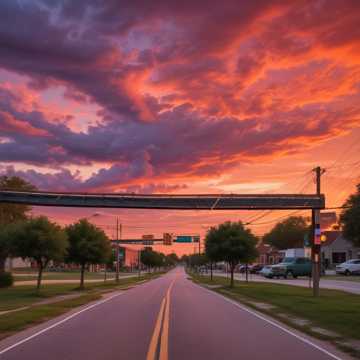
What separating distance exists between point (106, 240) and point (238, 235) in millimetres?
11903

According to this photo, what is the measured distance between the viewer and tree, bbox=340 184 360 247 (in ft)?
62.5

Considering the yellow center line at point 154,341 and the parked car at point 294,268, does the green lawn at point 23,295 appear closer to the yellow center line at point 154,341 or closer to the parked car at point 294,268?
the yellow center line at point 154,341

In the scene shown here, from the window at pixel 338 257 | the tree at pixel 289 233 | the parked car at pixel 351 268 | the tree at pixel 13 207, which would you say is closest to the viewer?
the parked car at pixel 351 268

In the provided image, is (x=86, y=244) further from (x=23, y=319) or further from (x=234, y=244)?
(x=23, y=319)

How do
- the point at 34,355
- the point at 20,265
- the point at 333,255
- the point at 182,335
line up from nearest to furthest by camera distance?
the point at 34,355 < the point at 182,335 < the point at 333,255 < the point at 20,265

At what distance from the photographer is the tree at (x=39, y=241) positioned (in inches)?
1519

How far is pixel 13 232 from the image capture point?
40.1 m

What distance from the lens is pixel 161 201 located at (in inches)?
1689

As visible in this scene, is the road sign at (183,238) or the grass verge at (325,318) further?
the road sign at (183,238)

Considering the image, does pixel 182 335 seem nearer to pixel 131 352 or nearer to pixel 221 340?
pixel 221 340

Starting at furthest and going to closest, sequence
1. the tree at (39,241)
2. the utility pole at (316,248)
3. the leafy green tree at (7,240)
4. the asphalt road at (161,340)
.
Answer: the leafy green tree at (7,240) < the tree at (39,241) < the utility pole at (316,248) < the asphalt road at (161,340)

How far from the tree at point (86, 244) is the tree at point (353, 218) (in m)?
31.8

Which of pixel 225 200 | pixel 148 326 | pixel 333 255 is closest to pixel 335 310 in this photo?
pixel 148 326

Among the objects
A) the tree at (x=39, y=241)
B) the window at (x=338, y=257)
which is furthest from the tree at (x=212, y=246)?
the window at (x=338, y=257)
